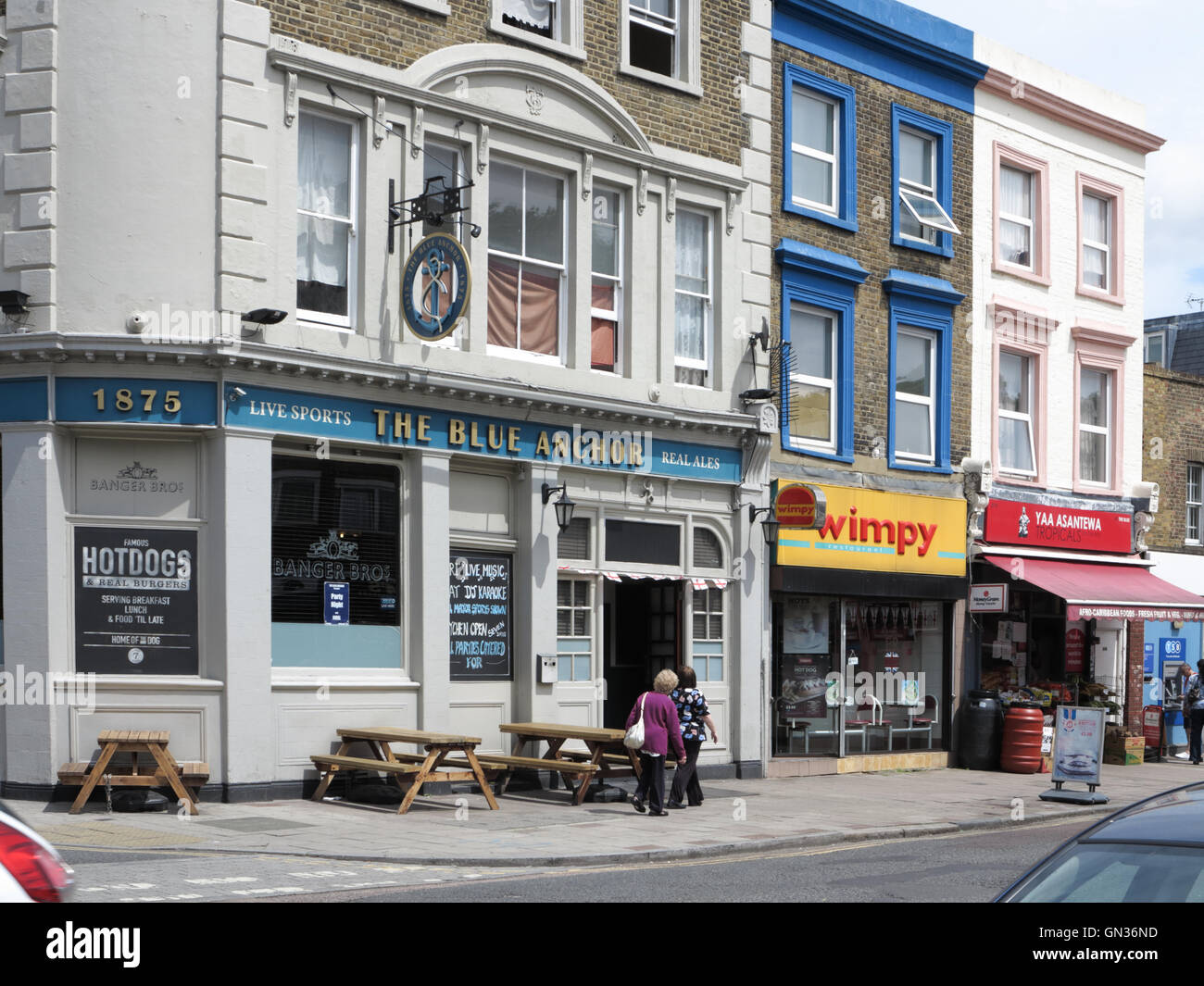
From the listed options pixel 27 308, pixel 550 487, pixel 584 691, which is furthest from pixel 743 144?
pixel 27 308

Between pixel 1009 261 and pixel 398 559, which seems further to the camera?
pixel 1009 261

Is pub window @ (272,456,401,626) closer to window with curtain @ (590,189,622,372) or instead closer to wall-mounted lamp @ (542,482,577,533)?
wall-mounted lamp @ (542,482,577,533)

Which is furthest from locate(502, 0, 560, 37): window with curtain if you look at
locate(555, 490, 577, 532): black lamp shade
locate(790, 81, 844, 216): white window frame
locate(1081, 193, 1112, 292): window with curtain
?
locate(1081, 193, 1112, 292): window with curtain

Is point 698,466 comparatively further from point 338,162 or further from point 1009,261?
point 1009,261

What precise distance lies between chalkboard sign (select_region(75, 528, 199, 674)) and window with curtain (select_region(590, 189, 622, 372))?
20.6ft

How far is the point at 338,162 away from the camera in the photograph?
17094mm

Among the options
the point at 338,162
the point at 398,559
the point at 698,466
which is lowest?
the point at 398,559

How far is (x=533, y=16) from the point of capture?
19.0m

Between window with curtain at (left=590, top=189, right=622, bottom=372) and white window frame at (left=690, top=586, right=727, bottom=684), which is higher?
window with curtain at (left=590, top=189, right=622, bottom=372)

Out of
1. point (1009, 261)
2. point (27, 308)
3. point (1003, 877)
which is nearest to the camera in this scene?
point (1003, 877)

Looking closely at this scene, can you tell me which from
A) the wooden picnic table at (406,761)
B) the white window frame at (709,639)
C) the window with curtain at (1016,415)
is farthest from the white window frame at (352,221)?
the window with curtain at (1016,415)

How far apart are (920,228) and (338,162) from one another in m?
10.9

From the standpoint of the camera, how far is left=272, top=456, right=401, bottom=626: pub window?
16.3 m

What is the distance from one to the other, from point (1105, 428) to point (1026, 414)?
8.40ft
